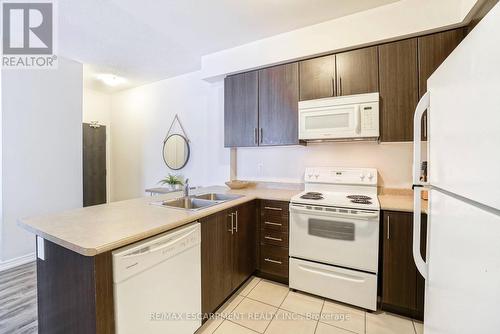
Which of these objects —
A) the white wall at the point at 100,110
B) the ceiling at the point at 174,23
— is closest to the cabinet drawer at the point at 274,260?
the ceiling at the point at 174,23

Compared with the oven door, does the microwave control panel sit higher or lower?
higher

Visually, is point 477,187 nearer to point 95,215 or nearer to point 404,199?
point 404,199

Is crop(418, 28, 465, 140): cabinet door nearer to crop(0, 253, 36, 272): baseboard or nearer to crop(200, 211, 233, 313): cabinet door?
crop(200, 211, 233, 313): cabinet door

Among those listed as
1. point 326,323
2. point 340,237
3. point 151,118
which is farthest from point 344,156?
point 151,118

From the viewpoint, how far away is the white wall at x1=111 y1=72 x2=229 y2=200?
10.7ft

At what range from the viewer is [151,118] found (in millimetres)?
4129

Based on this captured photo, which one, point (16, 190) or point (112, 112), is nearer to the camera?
point (16, 190)

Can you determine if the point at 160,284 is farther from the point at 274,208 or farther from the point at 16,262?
the point at 16,262

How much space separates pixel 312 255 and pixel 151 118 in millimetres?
3633

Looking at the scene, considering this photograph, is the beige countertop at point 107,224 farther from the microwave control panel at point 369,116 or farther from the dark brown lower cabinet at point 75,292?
the microwave control panel at point 369,116

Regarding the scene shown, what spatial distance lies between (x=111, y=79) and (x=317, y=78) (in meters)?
3.51

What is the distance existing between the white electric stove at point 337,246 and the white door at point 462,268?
0.82m

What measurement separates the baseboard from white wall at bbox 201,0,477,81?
3.25 meters

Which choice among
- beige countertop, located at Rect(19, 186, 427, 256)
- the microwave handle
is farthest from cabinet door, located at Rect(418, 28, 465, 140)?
beige countertop, located at Rect(19, 186, 427, 256)
